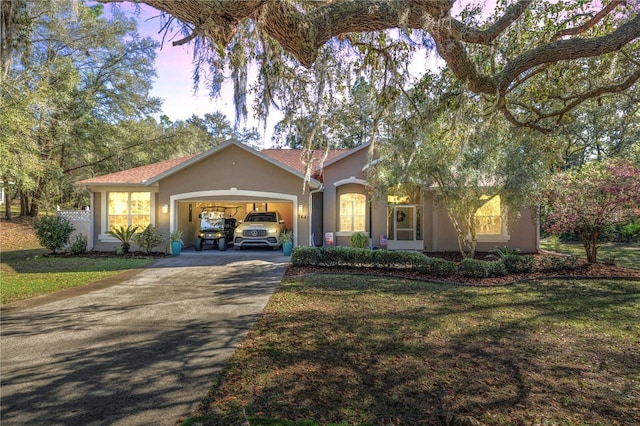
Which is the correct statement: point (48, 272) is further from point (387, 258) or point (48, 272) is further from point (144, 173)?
point (387, 258)

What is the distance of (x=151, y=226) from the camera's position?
14289 millimetres

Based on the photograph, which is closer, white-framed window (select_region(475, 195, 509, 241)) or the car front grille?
white-framed window (select_region(475, 195, 509, 241))

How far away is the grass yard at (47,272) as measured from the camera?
8328 millimetres

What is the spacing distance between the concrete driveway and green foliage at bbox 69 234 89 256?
6418 millimetres

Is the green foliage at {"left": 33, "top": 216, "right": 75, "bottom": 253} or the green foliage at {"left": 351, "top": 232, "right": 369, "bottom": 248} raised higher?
the green foliage at {"left": 33, "top": 216, "right": 75, "bottom": 253}

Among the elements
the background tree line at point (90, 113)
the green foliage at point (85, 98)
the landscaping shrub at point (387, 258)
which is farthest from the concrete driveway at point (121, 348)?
the green foliage at point (85, 98)

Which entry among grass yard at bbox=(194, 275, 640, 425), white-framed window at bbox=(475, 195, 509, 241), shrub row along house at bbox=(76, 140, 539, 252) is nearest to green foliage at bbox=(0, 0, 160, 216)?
shrub row along house at bbox=(76, 140, 539, 252)

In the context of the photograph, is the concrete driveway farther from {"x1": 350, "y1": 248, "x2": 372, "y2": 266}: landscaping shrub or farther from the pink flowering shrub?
the pink flowering shrub

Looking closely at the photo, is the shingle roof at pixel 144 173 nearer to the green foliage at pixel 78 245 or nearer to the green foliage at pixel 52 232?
the green foliage at pixel 52 232

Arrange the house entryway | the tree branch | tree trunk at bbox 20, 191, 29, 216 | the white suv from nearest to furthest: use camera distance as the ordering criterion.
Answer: the tree branch
the white suv
the house entryway
tree trunk at bbox 20, 191, 29, 216

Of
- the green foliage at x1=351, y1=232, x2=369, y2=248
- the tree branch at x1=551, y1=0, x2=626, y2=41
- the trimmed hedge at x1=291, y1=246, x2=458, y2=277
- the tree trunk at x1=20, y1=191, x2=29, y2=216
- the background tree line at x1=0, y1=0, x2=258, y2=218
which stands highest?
the background tree line at x1=0, y1=0, x2=258, y2=218

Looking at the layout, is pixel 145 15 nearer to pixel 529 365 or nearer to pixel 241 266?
pixel 529 365

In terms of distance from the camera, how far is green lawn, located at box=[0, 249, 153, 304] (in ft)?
27.3

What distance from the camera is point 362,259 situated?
36.7ft
